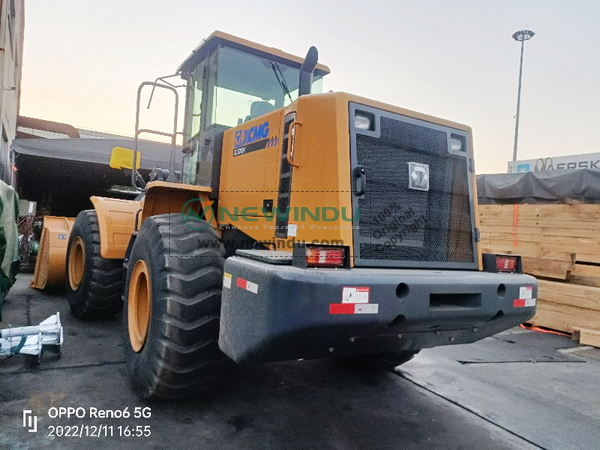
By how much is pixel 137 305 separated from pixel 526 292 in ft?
10.2

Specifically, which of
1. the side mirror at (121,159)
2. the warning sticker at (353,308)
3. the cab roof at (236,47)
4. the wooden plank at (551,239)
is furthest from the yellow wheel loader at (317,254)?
the wooden plank at (551,239)

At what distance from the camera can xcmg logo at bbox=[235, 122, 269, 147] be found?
3.41 meters

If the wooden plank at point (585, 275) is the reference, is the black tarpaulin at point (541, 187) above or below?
above

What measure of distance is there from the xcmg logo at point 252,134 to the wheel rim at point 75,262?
11.2 ft

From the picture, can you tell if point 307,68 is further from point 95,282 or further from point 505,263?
point 95,282

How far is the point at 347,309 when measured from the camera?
2277 millimetres

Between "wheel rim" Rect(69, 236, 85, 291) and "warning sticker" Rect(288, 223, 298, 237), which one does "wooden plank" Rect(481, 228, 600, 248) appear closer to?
"warning sticker" Rect(288, 223, 298, 237)

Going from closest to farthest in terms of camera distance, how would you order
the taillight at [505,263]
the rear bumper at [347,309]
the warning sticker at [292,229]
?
1. the rear bumper at [347,309]
2. the warning sticker at [292,229]
3. the taillight at [505,263]

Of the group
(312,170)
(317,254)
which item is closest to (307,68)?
(312,170)

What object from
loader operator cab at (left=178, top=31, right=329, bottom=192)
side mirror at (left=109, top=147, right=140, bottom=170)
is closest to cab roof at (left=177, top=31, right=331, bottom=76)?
loader operator cab at (left=178, top=31, right=329, bottom=192)

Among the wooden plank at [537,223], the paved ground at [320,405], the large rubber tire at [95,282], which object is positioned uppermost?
the wooden plank at [537,223]

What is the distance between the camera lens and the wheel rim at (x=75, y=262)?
601 cm

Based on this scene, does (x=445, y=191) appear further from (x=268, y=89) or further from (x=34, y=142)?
(x=34, y=142)
